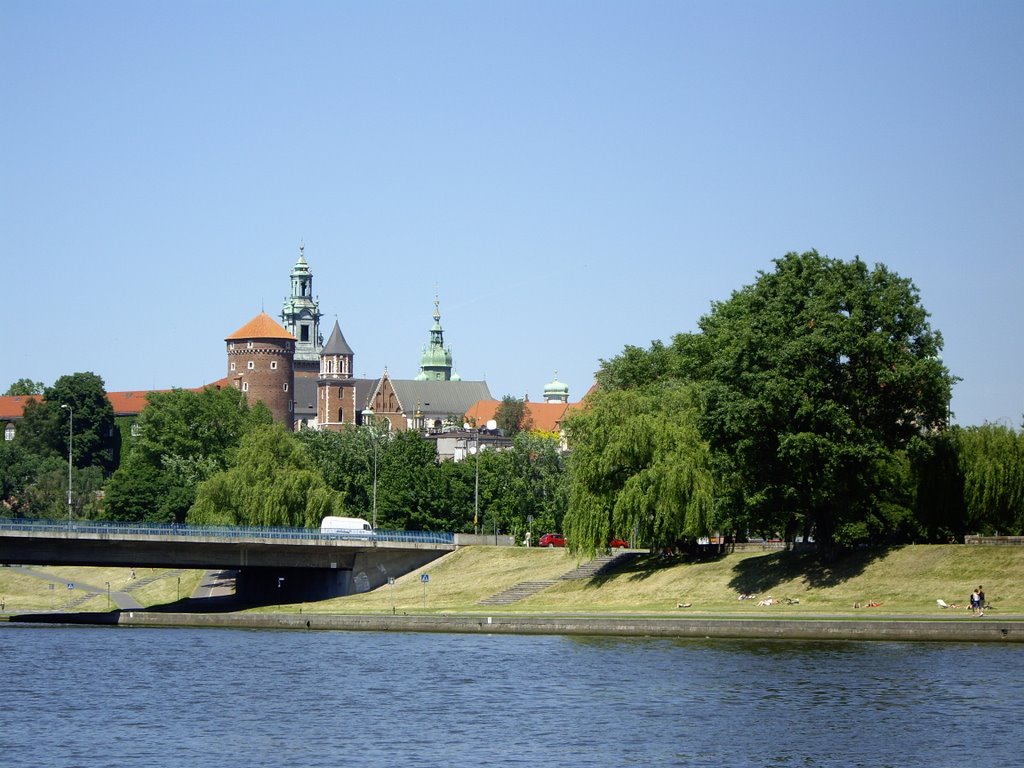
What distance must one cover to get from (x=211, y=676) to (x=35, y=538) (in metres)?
36.8

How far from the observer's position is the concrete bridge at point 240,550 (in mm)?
99500

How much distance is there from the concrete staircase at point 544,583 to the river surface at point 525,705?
18536 mm

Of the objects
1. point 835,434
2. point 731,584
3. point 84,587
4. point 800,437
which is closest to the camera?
point 800,437

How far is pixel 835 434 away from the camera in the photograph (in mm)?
80312

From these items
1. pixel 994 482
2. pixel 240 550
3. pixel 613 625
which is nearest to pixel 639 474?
pixel 613 625

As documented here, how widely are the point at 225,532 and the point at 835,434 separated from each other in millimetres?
41351

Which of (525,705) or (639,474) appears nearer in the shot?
(525,705)

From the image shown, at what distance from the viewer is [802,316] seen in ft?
271

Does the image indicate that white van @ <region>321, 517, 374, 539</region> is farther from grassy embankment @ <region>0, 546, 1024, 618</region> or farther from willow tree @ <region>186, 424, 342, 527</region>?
grassy embankment @ <region>0, 546, 1024, 618</region>

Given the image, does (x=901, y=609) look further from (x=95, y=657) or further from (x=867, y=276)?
(x=95, y=657)

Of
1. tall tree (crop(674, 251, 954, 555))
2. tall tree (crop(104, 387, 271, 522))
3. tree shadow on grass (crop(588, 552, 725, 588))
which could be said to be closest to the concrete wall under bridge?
tree shadow on grass (crop(588, 552, 725, 588))

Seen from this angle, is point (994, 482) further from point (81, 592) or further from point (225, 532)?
point (81, 592)

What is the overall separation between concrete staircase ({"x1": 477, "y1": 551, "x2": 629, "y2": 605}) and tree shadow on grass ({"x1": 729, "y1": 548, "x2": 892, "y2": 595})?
10983mm

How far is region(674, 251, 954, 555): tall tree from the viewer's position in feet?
263
